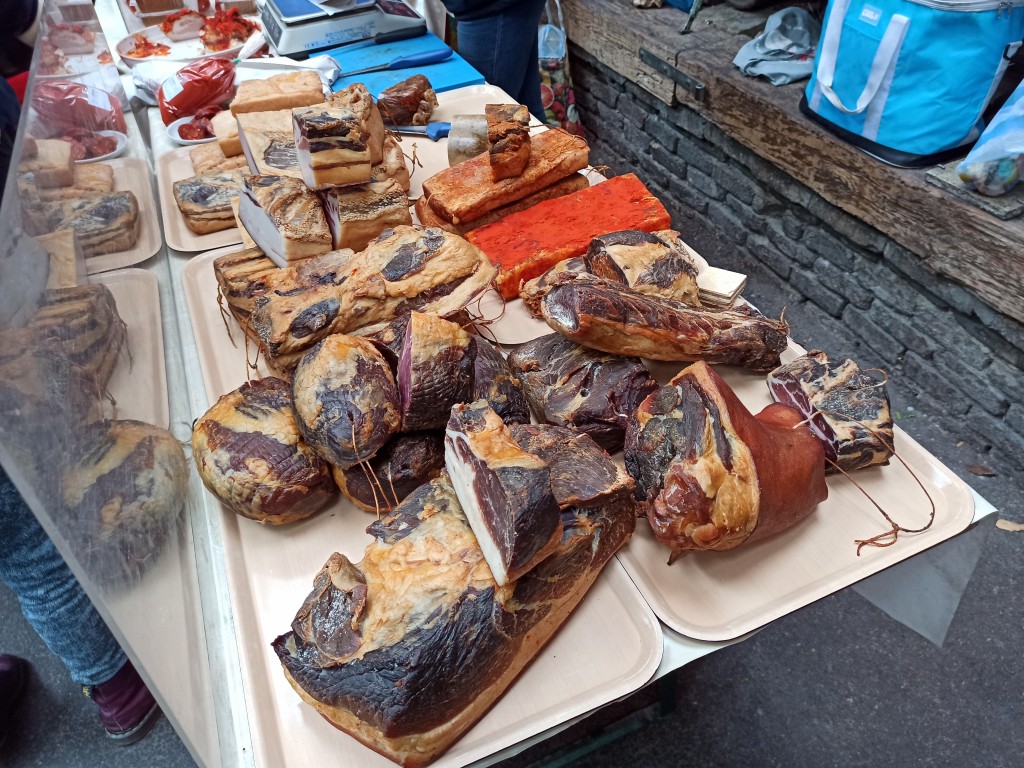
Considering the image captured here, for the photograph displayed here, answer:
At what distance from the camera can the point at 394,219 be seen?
1.87m

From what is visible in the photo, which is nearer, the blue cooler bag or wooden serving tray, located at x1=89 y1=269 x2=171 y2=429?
wooden serving tray, located at x1=89 y1=269 x2=171 y2=429

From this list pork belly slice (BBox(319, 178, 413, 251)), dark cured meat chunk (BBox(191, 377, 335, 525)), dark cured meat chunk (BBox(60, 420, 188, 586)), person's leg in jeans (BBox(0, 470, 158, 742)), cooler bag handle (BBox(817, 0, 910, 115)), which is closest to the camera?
dark cured meat chunk (BBox(60, 420, 188, 586))

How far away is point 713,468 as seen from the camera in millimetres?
1193

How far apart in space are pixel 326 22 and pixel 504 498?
307 cm

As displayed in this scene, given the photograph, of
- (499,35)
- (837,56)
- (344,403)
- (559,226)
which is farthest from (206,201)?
(837,56)

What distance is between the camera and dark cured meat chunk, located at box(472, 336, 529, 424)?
56.0 inches

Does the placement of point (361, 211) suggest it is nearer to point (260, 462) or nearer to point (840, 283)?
point (260, 462)

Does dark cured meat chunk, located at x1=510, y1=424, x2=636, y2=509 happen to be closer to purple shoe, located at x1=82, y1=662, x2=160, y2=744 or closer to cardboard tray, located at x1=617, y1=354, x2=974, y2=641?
cardboard tray, located at x1=617, y1=354, x2=974, y2=641

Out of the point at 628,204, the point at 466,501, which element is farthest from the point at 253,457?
the point at 628,204

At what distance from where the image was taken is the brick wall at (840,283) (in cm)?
265

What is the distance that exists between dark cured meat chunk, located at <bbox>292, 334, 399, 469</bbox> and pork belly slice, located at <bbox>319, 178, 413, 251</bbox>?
0.58 m

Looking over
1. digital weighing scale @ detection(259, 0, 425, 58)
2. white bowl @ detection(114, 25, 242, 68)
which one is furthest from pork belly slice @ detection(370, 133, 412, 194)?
white bowl @ detection(114, 25, 242, 68)

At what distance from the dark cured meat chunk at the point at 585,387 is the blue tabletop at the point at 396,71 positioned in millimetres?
1934

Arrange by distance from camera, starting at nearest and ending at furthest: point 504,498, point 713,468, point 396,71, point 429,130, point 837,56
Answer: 1. point 504,498
2. point 713,468
3. point 429,130
4. point 837,56
5. point 396,71
